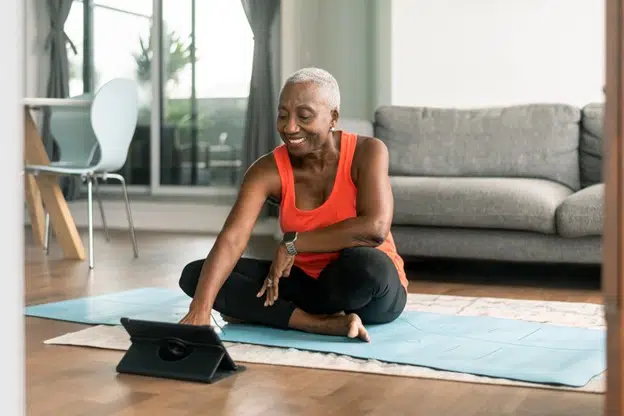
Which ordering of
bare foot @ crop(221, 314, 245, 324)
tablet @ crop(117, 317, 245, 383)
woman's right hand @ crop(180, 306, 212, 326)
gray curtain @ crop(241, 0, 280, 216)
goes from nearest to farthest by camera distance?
tablet @ crop(117, 317, 245, 383), woman's right hand @ crop(180, 306, 212, 326), bare foot @ crop(221, 314, 245, 324), gray curtain @ crop(241, 0, 280, 216)

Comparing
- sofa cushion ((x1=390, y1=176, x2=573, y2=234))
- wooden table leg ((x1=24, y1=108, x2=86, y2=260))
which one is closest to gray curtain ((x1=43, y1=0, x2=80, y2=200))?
wooden table leg ((x1=24, y1=108, x2=86, y2=260))

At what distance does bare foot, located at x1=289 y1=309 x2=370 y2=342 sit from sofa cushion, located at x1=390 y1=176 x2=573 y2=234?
1486 mm

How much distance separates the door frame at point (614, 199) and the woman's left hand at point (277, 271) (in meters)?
1.72

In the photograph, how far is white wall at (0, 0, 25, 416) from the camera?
0.72 metres

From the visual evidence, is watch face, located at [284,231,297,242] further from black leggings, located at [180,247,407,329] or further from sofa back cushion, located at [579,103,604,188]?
sofa back cushion, located at [579,103,604,188]

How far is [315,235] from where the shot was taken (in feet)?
8.87

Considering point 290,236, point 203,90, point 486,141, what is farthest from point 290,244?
point 203,90

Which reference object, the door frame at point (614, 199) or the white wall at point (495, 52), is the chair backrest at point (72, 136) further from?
the door frame at point (614, 199)

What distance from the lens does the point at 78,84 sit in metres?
7.18

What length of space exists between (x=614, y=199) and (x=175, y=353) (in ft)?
5.15

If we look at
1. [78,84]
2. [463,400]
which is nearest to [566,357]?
[463,400]

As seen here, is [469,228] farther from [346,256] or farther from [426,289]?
[346,256]

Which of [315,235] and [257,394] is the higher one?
[315,235]

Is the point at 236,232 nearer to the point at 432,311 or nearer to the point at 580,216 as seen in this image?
the point at 432,311
